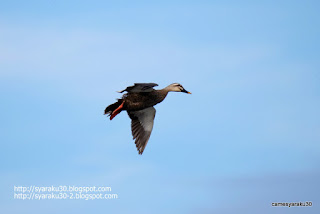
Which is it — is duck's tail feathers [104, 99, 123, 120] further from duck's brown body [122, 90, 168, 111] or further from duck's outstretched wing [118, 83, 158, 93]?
duck's outstretched wing [118, 83, 158, 93]

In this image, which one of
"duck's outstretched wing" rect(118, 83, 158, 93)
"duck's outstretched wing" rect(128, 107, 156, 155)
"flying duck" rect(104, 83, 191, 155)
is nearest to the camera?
"duck's outstretched wing" rect(118, 83, 158, 93)

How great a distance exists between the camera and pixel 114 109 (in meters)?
16.2

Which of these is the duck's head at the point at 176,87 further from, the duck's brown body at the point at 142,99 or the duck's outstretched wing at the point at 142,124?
the duck's outstretched wing at the point at 142,124

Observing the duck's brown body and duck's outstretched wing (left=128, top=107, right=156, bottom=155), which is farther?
duck's outstretched wing (left=128, top=107, right=156, bottom=155)

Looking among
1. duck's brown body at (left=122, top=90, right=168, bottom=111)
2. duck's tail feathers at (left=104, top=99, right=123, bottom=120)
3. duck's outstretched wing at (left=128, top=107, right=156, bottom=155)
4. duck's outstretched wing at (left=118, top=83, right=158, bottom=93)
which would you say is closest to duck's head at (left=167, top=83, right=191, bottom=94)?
duck's brown body at (left=122, top=90, right=168, bottom=111)

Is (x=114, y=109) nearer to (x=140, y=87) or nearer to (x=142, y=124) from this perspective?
(x=142, y=124)

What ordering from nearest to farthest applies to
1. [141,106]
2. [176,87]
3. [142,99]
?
[142,99] → [141,106] → [176,87]

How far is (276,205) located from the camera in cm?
1597

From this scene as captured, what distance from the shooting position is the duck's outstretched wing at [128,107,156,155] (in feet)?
54.5

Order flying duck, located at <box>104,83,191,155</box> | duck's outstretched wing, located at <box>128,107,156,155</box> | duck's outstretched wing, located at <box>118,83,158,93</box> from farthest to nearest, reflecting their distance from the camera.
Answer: duck's outstretched wing, located at <box>128,107,156,155</box> < flying duck, located at <box>104,83,191,155</box> < duck's outstretched wing, located at <box>118,83,158,93</box>

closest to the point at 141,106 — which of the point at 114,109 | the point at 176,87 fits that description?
the point at 114,109

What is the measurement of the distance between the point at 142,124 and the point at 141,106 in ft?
3.24

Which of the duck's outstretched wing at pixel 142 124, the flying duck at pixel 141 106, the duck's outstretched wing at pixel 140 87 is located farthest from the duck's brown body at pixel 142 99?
the duck's outstretched wing at pixel 142 124

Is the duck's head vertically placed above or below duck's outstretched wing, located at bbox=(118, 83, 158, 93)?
above
